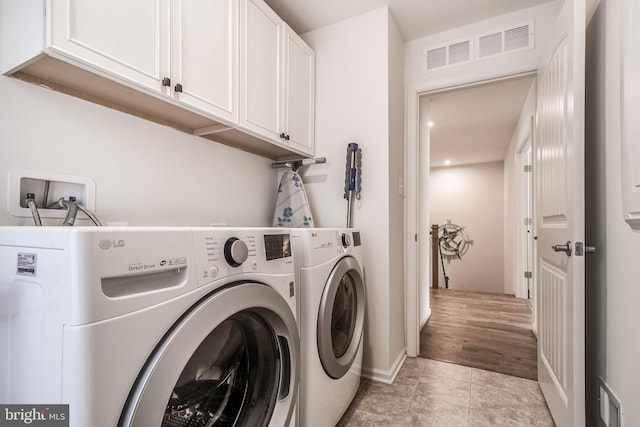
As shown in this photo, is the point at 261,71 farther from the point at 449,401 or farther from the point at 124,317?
the point at 449,401

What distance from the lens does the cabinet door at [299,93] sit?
185 cm

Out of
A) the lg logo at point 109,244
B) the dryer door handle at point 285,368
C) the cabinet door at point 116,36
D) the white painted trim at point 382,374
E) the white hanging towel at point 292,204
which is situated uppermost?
the cabinet door at point 116,36

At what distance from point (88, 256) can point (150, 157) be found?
39.5 inches

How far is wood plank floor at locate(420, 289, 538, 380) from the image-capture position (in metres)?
2.17

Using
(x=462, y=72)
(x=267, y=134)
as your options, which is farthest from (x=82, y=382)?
(x=462, y=72)

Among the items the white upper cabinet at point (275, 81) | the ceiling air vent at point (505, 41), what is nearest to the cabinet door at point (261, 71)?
the white upper cabinet at point (275, 81)

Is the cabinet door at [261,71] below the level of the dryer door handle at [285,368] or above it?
above

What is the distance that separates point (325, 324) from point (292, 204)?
92cm

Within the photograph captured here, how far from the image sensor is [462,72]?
6.94 ft

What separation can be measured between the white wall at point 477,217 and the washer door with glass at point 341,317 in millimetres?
4892

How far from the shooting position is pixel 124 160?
4.18 ft

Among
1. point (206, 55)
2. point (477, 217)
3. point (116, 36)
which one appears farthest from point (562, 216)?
point (477, 217)

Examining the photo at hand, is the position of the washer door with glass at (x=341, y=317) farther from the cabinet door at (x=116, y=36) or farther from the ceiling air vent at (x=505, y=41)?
the ceiling air vent at (x=505, y=41)

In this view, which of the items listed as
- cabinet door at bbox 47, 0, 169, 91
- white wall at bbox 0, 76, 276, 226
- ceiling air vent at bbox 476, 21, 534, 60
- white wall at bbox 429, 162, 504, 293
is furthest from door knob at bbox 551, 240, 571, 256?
white wall at bbox 429, 162, 504, 293
